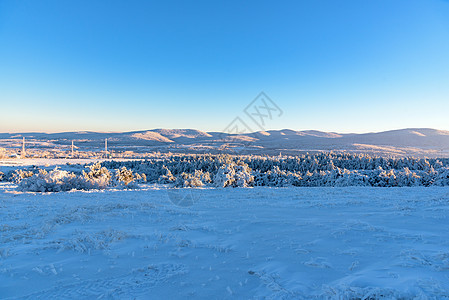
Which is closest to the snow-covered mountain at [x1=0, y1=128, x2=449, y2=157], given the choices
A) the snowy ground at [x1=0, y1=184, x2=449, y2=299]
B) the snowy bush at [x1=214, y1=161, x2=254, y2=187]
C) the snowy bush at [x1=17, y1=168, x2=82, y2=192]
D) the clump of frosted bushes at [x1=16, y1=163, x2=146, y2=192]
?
the snowy bush at [x1=214, y1=161, x2=254, y2=187]

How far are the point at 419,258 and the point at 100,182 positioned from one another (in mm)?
7878

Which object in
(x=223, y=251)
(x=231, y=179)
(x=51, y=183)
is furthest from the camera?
(x=231, y=179)

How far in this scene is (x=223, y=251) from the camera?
2.64m

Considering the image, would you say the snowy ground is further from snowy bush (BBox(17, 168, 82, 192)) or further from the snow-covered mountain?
the snow-covered mountain

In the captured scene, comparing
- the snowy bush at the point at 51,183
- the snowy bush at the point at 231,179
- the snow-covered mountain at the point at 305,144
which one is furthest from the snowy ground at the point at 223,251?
the snow-covered mountain at the point at 305,144

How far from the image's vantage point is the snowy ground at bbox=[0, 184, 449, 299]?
187 cm

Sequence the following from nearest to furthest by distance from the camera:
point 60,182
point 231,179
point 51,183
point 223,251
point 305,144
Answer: point 223,251
point 51,183
point 60,182
point 231,179
point 305,144

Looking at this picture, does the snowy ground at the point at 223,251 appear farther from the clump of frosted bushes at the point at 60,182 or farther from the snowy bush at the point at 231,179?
the snowy bush at the point at 231,179

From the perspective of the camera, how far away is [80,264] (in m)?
2.29

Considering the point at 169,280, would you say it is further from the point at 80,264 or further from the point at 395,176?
the point at 395,176

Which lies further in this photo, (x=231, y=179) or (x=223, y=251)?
(x=231, y=179)

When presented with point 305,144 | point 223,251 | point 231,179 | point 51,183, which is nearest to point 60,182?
point 51,183

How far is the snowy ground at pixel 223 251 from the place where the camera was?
→ 1866 millimetres

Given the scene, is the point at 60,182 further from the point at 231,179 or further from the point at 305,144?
the point at 305,144
